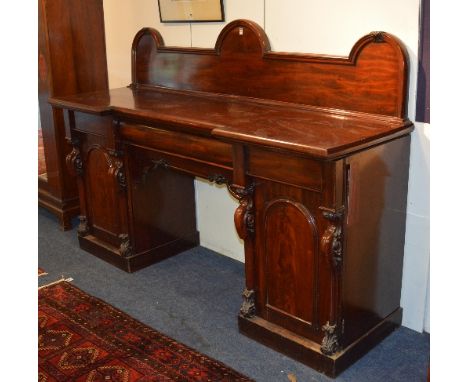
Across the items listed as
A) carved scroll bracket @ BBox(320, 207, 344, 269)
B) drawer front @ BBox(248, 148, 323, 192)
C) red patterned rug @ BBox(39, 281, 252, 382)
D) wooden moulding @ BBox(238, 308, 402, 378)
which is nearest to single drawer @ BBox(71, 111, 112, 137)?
red patterned rug @ BBox(39, 281, 252, 382)

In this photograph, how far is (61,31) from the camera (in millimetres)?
3639

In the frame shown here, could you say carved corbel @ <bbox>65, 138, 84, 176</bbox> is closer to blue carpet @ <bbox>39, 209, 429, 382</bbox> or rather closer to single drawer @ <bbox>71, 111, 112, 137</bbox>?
single drawer @ <bbox>71, 111, 112, 137</bbox>

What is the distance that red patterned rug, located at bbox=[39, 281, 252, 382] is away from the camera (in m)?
2.35

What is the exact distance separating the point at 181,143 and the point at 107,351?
102 centimetres

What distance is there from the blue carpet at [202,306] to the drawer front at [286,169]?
0.81m

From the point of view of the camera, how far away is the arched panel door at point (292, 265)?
2256mm

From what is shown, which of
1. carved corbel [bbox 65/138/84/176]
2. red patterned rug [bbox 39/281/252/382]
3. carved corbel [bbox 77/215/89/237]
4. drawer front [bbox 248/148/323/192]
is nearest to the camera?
drawer front [bbox 248/148/323/192]

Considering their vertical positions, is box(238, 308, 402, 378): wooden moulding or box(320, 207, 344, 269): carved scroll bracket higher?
box(320, 207, 344, 269): carved scroll bracket

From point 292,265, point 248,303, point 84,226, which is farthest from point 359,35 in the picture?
point 84,226

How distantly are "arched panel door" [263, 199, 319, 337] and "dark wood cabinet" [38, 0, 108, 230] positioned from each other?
1.99m

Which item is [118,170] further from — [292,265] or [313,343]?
[313,343]

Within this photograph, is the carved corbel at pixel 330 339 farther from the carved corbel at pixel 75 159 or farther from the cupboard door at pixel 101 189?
the carved corbel at pixel 75 159

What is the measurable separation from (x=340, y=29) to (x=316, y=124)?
47 cm
